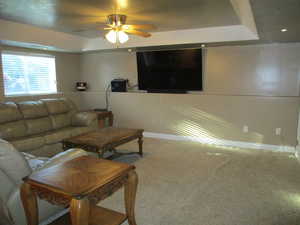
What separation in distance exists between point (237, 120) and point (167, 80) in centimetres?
175

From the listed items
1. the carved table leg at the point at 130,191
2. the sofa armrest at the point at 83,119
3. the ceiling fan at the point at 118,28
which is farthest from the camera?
the sofa armrest at the point at 83,119

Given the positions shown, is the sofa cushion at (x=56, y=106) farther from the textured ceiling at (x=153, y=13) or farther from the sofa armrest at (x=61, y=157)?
the sofa armrest at (x=61, y=157)

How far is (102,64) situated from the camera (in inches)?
Answer: 245

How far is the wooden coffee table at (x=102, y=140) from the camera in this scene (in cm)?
336

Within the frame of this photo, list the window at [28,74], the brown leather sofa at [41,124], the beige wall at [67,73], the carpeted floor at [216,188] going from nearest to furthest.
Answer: the carpeted floor at [216,188]
the brown leather sofa at [41,124]
the window at [28,74]
the beige wall at [67,73]

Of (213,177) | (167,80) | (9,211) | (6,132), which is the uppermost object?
(167,80)

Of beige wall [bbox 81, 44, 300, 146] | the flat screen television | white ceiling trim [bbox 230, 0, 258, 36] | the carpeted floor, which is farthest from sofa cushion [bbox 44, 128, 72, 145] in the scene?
white ceiling trim [bbox 230, 0, 258, 36]

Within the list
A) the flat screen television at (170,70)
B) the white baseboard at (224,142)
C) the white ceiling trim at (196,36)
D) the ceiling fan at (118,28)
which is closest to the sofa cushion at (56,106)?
the white ceiling trim at (196,36)

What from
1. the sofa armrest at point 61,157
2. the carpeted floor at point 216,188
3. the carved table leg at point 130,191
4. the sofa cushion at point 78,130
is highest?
the sofa armrest at point 61,157

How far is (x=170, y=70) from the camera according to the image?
17.3 ft

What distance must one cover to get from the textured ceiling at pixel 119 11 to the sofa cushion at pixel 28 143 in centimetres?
193

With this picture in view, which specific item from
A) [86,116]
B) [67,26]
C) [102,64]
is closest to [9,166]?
[86,116]

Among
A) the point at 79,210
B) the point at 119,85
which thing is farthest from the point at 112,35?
the point at 119,85

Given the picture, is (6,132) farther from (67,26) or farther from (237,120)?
(237,120)
